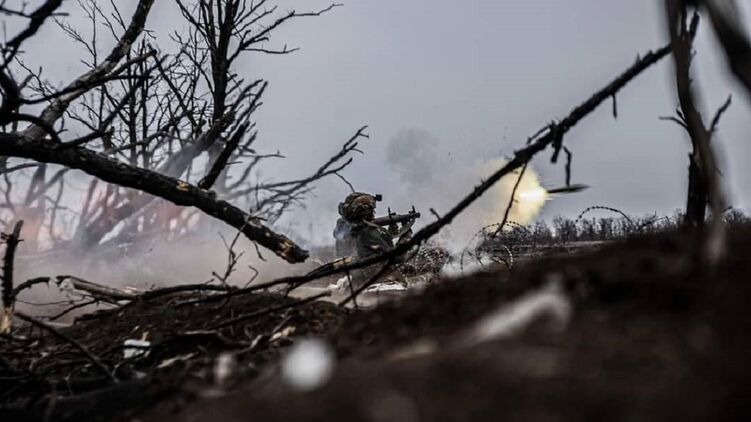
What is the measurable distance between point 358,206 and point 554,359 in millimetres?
9258

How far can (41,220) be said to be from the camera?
42.1ft

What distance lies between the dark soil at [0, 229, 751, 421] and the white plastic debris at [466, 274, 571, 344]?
0.03 metres

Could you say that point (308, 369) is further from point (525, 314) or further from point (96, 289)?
point (96, 289)


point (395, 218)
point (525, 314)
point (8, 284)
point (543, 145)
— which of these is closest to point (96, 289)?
point (8, 284)

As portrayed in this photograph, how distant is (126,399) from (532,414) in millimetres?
1507

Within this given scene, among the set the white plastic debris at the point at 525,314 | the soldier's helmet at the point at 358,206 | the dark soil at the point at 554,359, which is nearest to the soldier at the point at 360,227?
the soldier's helmet at the point at 358,206

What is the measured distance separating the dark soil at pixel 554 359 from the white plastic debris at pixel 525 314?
0.03 m

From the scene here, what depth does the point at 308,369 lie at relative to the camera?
1.34m

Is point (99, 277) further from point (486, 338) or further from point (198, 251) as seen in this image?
point (486, 338)

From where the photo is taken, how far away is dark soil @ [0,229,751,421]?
37.7 inches

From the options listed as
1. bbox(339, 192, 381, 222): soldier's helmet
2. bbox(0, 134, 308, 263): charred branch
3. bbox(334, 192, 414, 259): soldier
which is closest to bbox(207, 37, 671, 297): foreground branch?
bbox(0, 134, 308, 263): charred branch

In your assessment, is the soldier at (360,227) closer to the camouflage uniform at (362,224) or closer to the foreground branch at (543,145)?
the camouflage uniform at (362,224)

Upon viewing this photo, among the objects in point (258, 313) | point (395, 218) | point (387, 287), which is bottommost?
point (258, 313)

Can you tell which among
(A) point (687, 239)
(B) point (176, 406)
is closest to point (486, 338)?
(A) point (687, 239)
